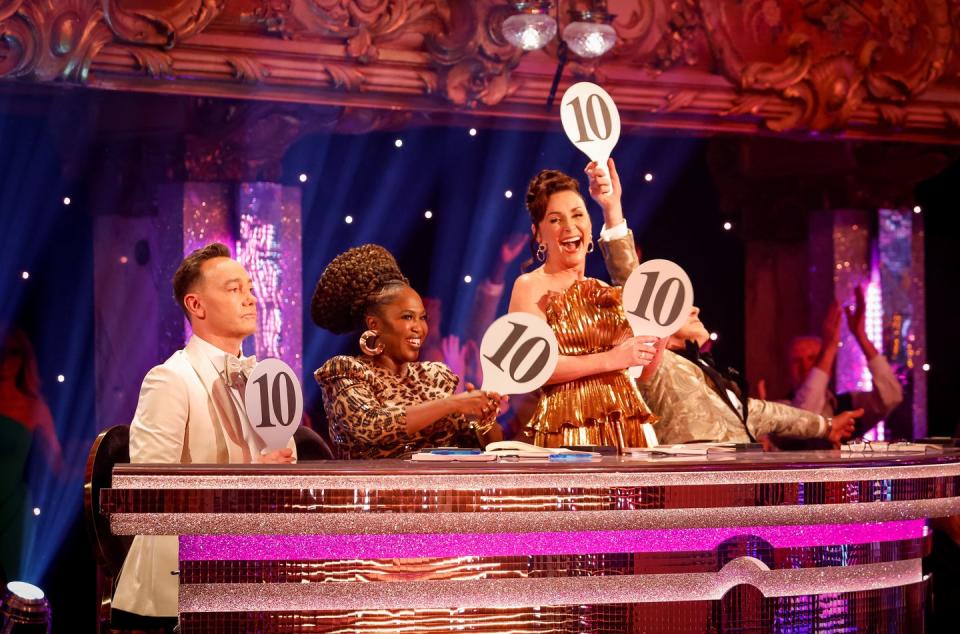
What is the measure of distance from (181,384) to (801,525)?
1584mm

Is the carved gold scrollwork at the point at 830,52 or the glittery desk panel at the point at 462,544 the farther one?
the carved gold scrollwork at the point at 830,52

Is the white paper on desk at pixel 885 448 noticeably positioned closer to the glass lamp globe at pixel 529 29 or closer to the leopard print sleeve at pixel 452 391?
the leopard print sleeve at pixel 452 391

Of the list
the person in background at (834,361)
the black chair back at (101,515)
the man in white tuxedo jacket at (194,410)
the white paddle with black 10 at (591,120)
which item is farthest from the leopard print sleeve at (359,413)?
the person in background at (834,361)

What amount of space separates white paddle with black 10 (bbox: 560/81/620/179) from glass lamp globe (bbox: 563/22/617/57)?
105 inches

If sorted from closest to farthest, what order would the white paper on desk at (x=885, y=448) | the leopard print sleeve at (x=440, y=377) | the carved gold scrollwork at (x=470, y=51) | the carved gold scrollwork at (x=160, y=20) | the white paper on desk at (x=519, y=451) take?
the white paper on desk at (x=519, y=451), the white paper on desk at (x=885, y=448), the leopard print sleeve at (x=440, y=377), the carved gold scrollwork at (x=160, y=20), the carved gold scrollwork at (x=470, y=51)

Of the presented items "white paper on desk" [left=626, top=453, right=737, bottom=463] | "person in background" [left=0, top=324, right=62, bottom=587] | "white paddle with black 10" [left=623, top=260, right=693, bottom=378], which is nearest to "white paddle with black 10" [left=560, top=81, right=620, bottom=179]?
Result: "white paddle with black 10" [left=623, top=260, right=693, bottom=378]

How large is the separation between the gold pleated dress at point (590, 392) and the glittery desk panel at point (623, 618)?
0.88 m

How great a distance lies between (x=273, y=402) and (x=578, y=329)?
3.68 ft

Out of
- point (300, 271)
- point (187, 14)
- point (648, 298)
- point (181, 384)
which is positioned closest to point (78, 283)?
point (300, 271)

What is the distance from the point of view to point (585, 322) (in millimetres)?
3742

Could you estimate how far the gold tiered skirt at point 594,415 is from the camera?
3652mm

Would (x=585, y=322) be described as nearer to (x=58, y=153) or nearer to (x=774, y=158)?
(x=58, y=153)

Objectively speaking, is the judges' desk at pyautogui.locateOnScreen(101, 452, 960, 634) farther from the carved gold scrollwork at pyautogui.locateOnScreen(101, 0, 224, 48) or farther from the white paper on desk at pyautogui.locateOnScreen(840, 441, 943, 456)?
the carved gold scrollwork at pyautogui.locateOnScreen(101, 0, 224, 48)

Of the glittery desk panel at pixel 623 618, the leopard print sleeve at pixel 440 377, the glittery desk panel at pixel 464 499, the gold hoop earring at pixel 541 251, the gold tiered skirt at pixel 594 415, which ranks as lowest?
the glittery desk panel at pixel 623 618
